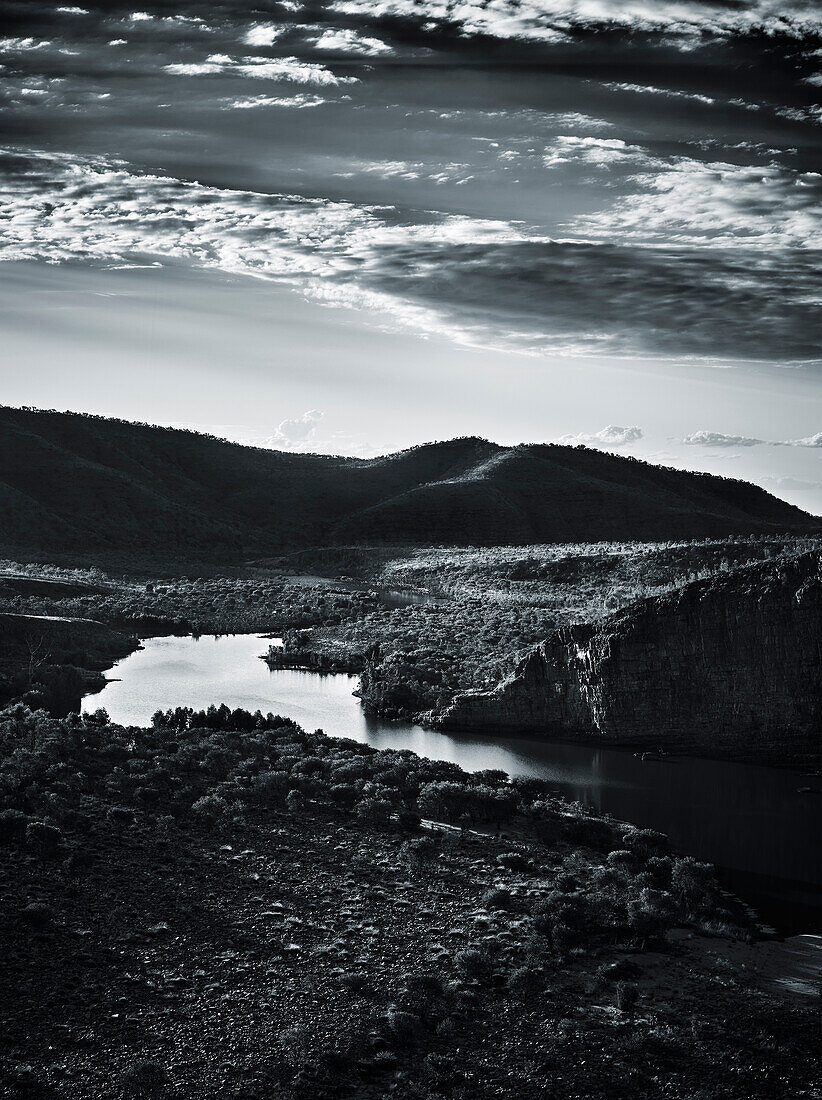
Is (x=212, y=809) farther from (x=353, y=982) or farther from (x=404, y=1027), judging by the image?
(x=404, y=1027)

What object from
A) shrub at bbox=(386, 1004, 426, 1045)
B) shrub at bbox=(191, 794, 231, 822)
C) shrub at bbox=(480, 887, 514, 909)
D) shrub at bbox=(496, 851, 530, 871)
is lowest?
shrub at bbox=(386, 1004, 426, 1045)

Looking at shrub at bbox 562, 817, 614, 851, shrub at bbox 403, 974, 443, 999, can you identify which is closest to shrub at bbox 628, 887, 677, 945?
shrub at bbox 562, 817, 614, 851

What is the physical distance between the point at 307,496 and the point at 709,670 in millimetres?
101418

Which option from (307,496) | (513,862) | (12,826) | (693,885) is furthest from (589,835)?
(307,496)

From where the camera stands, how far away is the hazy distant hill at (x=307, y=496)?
108062mm

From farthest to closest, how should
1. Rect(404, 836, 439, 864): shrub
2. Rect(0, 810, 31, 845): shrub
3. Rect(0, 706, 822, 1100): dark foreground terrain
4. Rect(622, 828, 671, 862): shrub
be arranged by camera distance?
1. Rect(622, 828, 671, 862): shrub
2. Rect(404, 836, 439, 864): shrub
3. Rect(0, 810, 31, 845): shrub
4. Rect(0, 706, 822, 1100): dark foreground terrain

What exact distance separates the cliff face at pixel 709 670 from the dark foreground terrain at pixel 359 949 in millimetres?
7955

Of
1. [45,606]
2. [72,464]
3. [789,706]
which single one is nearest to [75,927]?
[789,706]

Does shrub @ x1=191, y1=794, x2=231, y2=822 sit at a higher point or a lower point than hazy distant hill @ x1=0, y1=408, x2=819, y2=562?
lower

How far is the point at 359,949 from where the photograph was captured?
1714 cm

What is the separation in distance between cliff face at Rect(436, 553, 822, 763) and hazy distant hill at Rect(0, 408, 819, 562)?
6762 centimetres

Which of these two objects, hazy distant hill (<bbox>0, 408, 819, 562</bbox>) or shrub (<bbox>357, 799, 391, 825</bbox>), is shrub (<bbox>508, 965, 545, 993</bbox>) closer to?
shrub (<bbox>357, 799, 391, 825</bbox>)

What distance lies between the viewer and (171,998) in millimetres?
15320

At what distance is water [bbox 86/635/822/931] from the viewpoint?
2320cm
